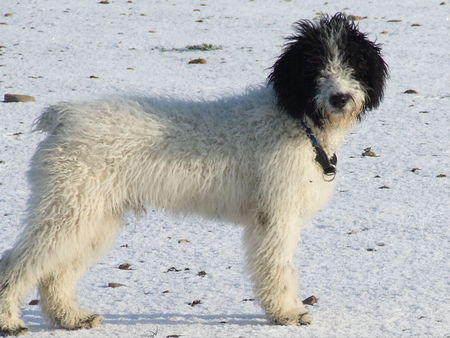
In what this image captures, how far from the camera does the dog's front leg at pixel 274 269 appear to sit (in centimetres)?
464

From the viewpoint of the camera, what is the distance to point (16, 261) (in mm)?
4422

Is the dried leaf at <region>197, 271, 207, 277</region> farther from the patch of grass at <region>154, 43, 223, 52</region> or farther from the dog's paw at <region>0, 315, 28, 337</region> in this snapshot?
the patch of grass at <region>154, 43, 223, 52</region>

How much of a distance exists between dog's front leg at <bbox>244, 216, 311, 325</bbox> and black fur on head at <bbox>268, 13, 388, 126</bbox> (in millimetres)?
626

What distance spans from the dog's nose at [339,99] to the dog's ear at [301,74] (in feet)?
0.41

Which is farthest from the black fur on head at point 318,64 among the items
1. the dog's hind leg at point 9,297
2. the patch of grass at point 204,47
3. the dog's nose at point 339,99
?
the patch of grass at point 204,47

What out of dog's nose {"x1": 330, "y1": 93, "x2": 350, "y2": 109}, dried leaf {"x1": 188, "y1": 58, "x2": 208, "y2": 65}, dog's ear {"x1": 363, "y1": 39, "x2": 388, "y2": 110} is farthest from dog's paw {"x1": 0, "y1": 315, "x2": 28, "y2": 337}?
dried leaf {"x1": 188, "y1": 58, "x2": 208, "y2": 65}

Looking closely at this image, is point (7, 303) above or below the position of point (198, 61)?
above

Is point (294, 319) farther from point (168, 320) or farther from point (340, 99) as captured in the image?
point (340, 99)

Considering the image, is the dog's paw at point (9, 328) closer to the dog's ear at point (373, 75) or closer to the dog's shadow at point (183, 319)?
the dog's shadow at point (183, 319)

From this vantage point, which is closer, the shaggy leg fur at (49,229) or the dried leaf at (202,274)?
the shaggy leg fur at (49,229)

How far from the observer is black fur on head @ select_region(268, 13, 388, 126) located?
15.0ft

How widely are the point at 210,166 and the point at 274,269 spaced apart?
2.18ft

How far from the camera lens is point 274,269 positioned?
4.65 meters

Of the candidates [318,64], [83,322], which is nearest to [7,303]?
[83,322]
